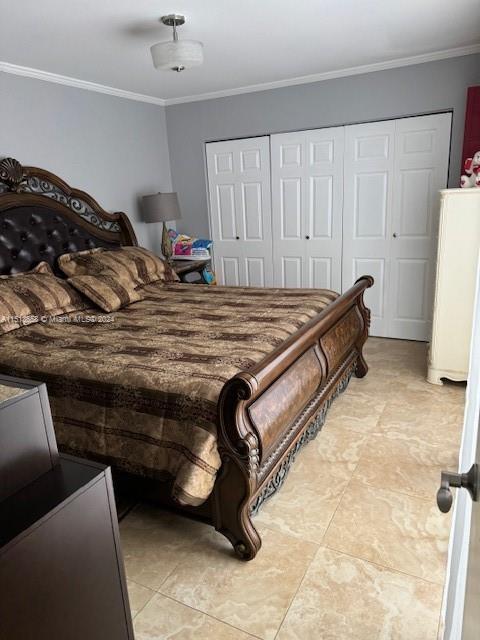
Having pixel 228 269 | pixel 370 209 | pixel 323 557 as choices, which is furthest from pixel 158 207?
pixel 323 557

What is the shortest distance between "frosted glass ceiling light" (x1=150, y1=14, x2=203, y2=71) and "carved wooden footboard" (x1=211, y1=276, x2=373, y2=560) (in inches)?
63.0

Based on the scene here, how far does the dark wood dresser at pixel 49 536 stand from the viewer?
801mm

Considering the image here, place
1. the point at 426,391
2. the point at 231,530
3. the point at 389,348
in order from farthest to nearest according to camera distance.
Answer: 1. the point at 389,348
2. the point at 426,391
3. the point at 231,530

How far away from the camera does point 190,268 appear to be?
424 centimetres

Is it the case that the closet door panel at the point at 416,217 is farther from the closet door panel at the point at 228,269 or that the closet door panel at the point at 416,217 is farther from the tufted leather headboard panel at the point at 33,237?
the tufted leather headboard panel at the point at 33,237

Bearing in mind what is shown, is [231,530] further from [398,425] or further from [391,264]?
[391,264]

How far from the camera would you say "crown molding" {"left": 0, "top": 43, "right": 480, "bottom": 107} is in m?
3.28

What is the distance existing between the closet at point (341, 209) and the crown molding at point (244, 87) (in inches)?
16.2

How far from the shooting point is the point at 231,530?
1752 mm

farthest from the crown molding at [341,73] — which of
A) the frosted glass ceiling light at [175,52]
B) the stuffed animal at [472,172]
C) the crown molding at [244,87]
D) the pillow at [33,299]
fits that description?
the pillow at [33,299]

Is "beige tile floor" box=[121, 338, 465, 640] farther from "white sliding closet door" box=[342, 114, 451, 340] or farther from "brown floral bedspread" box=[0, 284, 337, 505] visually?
"white sliding closet door" box=[342, 114, 451, 340]

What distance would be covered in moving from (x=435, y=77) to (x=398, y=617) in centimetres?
363

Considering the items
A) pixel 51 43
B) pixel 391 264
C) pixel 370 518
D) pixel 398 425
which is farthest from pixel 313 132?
pixel 370 518

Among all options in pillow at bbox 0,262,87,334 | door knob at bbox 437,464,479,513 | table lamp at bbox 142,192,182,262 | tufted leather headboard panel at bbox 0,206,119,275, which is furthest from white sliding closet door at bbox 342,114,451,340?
door knob at bbox 437,464,479,513
